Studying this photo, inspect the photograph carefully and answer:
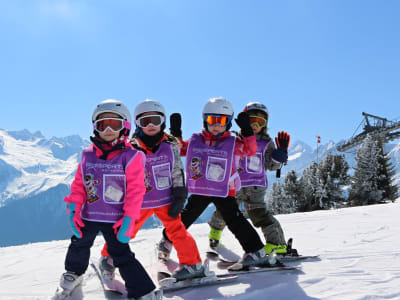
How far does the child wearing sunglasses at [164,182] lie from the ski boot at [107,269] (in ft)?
1.75

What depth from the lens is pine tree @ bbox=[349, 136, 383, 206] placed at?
2645cm

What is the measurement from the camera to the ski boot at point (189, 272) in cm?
372

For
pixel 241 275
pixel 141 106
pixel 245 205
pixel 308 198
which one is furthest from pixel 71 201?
pixel 308 198

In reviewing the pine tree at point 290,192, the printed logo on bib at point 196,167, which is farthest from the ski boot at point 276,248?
the pine tree at point 290,192

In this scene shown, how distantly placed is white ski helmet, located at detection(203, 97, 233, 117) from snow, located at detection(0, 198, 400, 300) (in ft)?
7.35

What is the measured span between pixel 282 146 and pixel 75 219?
314 cm

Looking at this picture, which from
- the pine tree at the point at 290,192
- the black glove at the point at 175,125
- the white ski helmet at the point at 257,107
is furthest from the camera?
the pine tree at the point at 290,192

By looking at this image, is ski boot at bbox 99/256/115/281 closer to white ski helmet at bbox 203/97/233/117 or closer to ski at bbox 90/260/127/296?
ski at bbox 90/260/127/296

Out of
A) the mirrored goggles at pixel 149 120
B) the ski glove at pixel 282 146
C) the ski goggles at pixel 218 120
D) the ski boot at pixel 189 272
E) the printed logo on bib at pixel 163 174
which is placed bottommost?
the ski boot at pixel 189 272

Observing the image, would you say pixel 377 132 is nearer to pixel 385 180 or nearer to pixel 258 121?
pixel 385 180

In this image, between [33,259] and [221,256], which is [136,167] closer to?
[221,256]

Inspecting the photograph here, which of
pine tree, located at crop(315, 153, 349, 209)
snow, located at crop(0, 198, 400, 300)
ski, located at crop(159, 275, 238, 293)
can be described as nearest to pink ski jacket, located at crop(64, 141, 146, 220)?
ski, located at crop(159, 275, 238, 293)

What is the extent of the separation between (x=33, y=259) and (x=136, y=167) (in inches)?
139

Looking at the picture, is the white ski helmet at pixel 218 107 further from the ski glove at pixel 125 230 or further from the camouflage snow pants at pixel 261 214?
the ski glove at pixel 125 230
